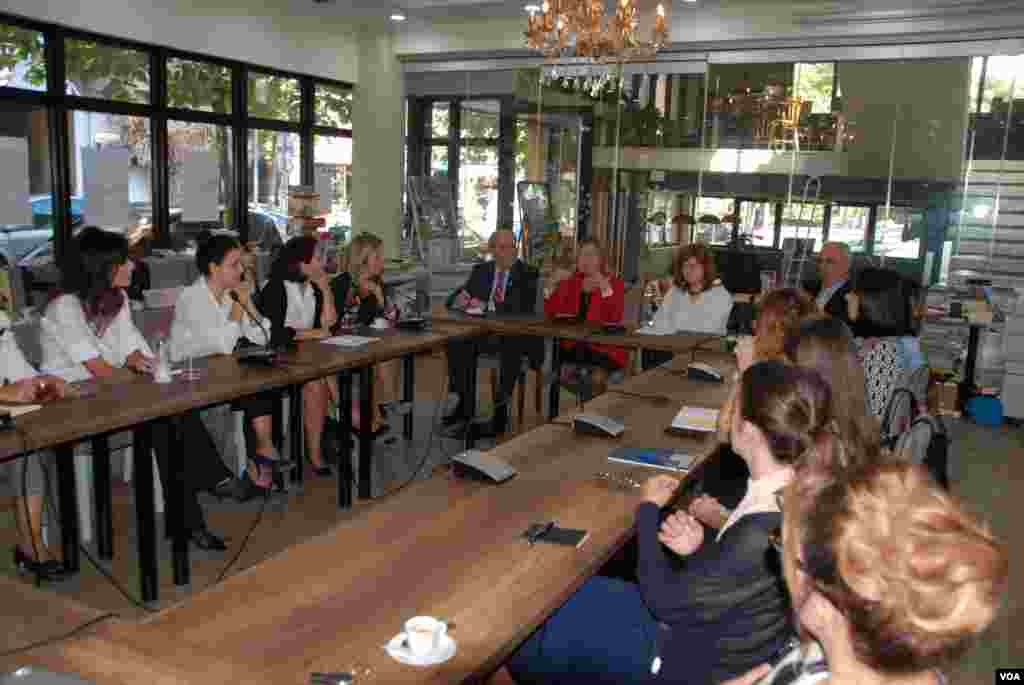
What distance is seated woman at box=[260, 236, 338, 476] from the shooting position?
4691 mm

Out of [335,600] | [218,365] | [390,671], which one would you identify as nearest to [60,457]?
[218,365]

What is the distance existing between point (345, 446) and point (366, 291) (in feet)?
4.16

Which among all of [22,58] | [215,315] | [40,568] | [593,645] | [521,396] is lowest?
[40,568]

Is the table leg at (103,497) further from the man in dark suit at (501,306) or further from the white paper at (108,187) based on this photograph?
the white paper at (108,187)

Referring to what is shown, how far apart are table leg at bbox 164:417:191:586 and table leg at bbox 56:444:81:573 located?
1.27 ft

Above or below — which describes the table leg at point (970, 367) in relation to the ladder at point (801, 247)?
below

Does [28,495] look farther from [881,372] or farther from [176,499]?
[881,372]

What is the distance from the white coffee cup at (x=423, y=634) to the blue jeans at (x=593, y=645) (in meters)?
0.62

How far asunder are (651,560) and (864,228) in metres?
6.00

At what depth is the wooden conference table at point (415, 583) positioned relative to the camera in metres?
1.58

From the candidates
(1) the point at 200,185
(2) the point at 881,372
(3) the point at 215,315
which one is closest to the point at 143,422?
(3) the point at 215,315

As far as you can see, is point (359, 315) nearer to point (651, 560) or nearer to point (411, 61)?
point (651, 560)

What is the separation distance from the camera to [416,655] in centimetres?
157

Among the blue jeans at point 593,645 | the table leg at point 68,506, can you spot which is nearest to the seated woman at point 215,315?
the table leg at point 68,506
